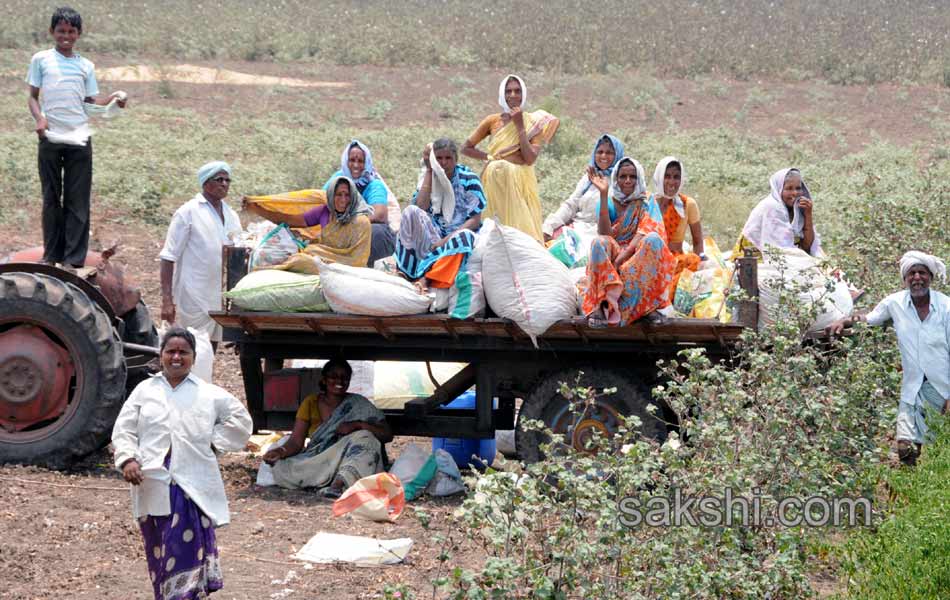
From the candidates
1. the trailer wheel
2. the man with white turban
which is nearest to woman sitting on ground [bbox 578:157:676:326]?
the trailer wheel

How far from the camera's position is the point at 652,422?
7.58 m

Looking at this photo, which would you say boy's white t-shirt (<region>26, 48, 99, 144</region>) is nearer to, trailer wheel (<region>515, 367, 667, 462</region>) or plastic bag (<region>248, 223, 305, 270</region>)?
plastic bag (<region>248, 223, 305, 270</region>)

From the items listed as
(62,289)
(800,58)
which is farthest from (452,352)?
(800,58)

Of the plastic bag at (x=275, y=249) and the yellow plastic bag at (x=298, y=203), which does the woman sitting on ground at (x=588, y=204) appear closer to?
the yellow plastic bag at (x=298, y=203)

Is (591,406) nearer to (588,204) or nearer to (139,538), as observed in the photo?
(588,204)

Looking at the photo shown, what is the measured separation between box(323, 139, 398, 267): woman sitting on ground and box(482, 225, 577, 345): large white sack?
1221 mm

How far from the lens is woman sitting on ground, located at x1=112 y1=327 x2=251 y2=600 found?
5.29 metres

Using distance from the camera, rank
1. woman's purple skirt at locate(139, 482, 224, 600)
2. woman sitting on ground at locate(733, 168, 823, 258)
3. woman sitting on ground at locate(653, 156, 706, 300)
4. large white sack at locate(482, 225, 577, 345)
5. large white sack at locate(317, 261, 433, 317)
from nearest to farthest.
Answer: woman's purple skirt at locate(139, 482, 224, 600) < large white sack at locate(482, 225, 577, 345) < large white sack at locate(317, 261, 433, 317) < woman sitting on ground at locate(733, 168, 823, 258) < woman sitting on ground at locate(653, 156, 706, 300)

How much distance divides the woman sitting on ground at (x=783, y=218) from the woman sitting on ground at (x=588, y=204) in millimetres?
1023

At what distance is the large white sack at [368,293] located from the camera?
7.41m

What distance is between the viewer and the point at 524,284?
7320 millimetres

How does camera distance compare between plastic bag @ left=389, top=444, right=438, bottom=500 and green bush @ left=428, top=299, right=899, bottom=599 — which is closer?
green bush @ left=428, top=299, right=899, bottom=599

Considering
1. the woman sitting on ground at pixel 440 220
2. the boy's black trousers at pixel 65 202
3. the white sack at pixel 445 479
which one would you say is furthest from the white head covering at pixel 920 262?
the boy's black trousers at pixel 65 202

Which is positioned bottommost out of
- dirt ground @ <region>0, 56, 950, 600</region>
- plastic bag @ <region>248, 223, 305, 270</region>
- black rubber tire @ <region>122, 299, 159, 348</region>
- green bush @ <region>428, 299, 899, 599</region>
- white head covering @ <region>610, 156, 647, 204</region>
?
dirt ground @ <region>0, 56, 950, 600</region>
